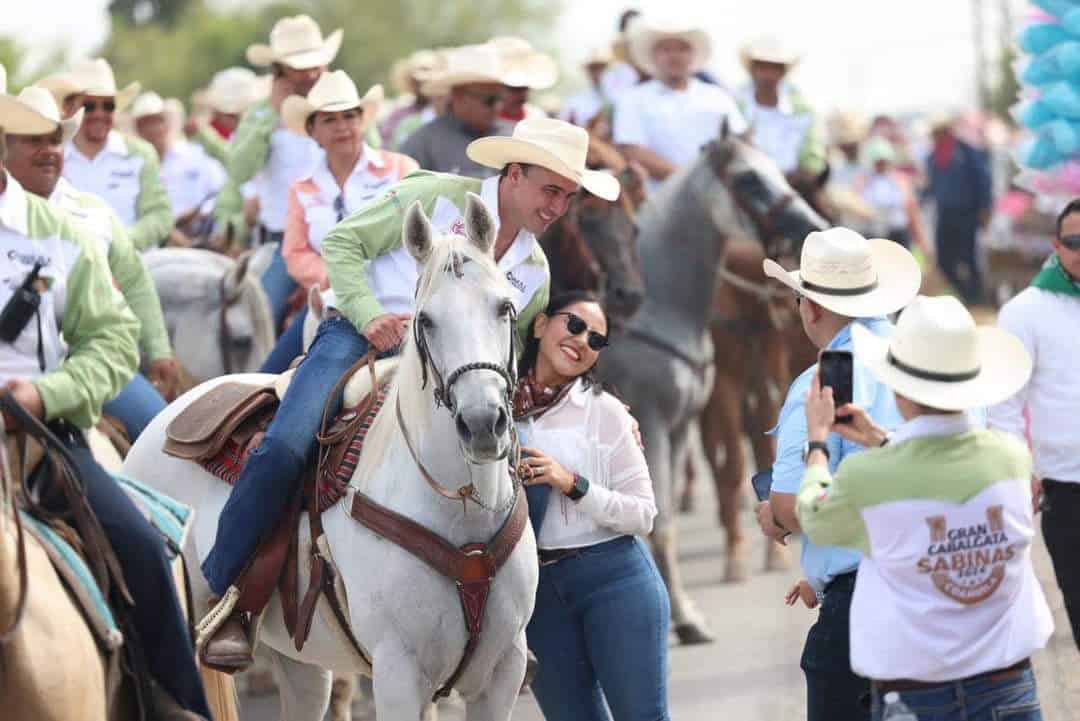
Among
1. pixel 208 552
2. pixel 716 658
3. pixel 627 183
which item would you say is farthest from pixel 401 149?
pixel 208 552

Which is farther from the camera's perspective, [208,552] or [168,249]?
[168,249]

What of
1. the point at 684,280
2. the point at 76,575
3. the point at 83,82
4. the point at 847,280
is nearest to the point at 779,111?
the point at 684,280

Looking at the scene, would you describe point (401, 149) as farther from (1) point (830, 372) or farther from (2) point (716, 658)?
(1) point (830, 372)

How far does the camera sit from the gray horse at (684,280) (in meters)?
12.4

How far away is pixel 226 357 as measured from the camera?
12.4 metres

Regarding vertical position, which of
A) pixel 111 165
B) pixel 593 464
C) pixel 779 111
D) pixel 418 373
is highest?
pixel 418 373

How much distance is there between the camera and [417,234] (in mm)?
6879

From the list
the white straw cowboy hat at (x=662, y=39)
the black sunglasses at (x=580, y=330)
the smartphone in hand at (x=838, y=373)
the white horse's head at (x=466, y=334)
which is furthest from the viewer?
the white straw cowboy hat at (x=662, y=39)

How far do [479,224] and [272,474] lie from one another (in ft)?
4.26

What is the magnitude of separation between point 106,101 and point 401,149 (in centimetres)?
183

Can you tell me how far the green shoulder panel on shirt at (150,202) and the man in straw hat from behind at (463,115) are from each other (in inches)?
67.5

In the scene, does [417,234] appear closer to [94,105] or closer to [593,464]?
[593,464]

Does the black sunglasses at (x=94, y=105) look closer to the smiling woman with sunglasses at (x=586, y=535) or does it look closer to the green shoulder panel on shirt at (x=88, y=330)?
the smiling woman with sunglasses at (x=586, y=535)

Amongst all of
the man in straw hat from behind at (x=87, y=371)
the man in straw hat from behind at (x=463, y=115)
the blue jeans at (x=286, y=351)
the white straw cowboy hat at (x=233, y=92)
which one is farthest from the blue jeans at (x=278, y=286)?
the white straw cowboy hat at (x=233, y=92)
